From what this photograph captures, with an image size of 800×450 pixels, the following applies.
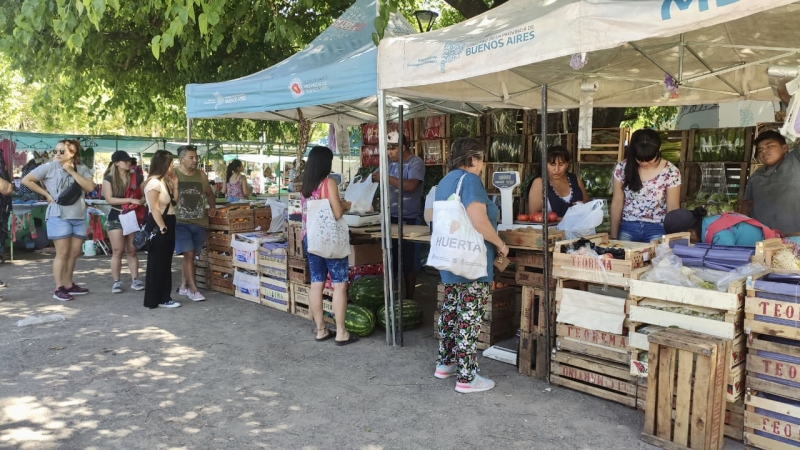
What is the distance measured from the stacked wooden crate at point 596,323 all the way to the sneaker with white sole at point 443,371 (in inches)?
33.2

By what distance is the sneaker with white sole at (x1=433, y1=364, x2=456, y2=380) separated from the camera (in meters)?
4.80

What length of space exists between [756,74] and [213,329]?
21.1 feet

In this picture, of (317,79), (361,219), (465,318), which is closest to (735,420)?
(465,318)

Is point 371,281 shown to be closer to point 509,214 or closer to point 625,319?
point 509,214

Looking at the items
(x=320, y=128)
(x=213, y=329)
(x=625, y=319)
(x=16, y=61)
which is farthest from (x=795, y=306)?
(x=320, y=128)

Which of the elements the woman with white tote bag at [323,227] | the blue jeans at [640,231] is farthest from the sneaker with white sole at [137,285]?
the blue jeans at [640,231]

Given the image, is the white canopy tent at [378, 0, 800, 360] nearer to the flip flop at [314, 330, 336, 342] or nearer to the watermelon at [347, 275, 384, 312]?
the watermelon at [347, 275, 384, 312]

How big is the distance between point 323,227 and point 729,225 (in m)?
3.38

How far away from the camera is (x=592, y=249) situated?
14.2ft

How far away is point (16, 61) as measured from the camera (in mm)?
10766

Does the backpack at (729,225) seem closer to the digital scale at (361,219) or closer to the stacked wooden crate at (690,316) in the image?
the stacked wooden crate at (690,316)

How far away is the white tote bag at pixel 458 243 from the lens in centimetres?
419

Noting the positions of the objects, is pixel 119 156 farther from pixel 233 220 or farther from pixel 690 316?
pixel 690 316

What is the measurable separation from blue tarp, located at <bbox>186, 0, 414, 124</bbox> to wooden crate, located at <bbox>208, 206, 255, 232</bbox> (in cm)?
135
